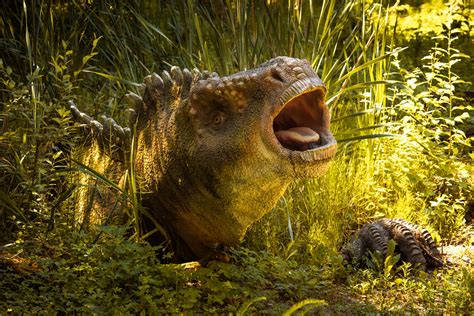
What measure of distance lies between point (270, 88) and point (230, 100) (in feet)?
0.69

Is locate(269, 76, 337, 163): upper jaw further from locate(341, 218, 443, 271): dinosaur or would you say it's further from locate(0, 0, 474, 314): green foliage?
locate(341, 218, 443, 271): dinosaur

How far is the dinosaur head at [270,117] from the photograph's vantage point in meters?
3.67

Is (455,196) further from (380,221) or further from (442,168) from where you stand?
(380,221)

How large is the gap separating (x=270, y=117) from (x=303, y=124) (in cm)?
21

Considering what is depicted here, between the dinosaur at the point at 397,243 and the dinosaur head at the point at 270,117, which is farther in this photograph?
the dinosaur at the point at 397,243

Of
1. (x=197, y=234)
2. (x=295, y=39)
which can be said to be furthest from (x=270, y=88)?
(x=295, y=39)

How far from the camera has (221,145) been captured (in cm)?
385

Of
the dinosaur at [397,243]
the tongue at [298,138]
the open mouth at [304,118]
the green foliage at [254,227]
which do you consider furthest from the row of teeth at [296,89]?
the dinosaur at [397,243]

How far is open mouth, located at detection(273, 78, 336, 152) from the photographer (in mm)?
3666

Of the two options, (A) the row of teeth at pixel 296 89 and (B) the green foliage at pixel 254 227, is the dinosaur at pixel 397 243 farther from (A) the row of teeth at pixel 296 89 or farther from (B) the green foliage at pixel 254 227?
(A) the row of teeth at pixel 296 89

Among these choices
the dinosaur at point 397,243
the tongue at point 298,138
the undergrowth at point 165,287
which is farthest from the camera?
the dinosaur at point 397,243

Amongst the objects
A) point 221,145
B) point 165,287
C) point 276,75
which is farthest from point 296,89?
point 165,287

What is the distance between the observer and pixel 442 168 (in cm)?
640

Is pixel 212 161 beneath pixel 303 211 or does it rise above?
above
